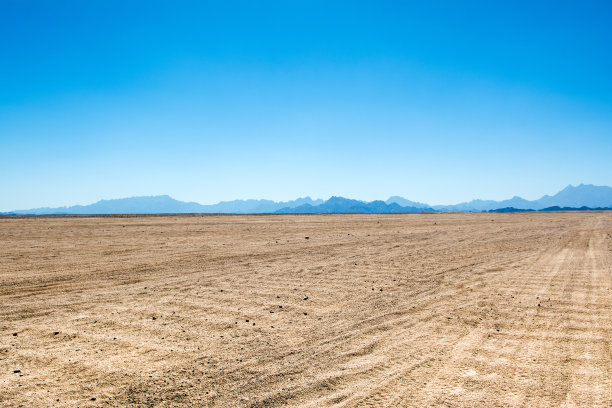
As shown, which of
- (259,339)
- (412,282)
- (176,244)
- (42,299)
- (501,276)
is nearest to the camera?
(259,339)

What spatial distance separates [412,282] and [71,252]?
13045 millimetres

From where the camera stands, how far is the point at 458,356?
16.1 ft

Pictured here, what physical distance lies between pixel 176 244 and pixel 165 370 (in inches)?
512

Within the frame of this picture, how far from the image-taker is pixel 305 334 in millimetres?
5762

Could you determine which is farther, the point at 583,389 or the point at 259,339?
the point at 259,339

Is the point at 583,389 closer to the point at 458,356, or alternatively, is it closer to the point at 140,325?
the point at 458,356

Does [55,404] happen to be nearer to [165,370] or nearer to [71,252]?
[165,370]

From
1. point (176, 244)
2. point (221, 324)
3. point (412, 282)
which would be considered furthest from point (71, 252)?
point (412, 282)

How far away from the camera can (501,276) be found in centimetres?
1005

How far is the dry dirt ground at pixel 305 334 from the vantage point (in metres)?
4.01

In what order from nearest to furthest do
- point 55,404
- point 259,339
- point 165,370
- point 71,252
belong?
point 55,404 → point 165,370 → point 259,339 → point 71,252

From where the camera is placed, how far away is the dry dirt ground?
13.1 feet

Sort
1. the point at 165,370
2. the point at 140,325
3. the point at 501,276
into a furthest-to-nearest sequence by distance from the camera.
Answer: the point at 501,276 → the point at 140,325 → the point at 165,370

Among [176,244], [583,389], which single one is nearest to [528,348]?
[583,389]
